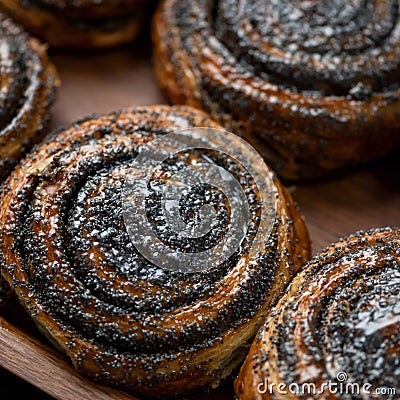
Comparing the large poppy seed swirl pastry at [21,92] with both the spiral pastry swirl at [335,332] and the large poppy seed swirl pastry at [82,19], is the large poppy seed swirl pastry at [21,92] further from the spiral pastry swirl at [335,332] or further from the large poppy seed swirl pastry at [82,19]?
the spiral pastry swirl at [335,332]

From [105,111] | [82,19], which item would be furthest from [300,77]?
[82,19]

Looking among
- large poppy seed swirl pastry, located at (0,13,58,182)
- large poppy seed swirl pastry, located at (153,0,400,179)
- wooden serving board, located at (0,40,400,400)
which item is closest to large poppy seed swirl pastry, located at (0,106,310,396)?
wooden serving board, located at (0,40,400,400)

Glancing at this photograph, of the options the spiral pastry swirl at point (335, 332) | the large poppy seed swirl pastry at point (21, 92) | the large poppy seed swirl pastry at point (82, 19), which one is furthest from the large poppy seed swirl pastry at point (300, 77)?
the spiral pastry swirl at point (335, 332)

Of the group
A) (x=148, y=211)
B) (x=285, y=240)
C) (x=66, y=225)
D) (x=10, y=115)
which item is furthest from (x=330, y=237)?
(x=10, y=115)

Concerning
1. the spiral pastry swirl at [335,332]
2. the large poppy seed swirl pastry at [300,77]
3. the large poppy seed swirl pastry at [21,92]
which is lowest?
the spiral pastry swirl at [335,332]

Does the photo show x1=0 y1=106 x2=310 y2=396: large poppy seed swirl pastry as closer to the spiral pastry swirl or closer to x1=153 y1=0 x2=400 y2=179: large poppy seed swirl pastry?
the spiral pastry swirl

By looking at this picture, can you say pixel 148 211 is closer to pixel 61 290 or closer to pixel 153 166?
pixel 153 166

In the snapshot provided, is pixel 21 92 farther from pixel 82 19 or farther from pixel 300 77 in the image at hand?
pixel 300 77
